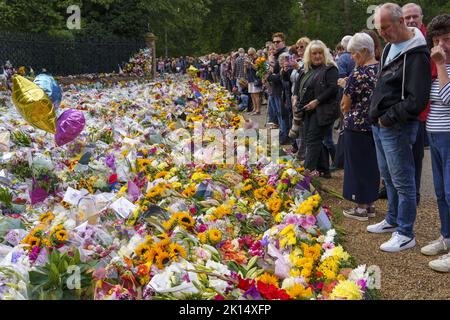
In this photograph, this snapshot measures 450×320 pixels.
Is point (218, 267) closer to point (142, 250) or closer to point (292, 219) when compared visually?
point (142, 250)

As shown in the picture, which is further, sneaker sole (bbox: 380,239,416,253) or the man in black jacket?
the man in black jacket

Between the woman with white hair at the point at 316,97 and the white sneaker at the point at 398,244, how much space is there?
6.42ft

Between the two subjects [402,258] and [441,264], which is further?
[402,258]

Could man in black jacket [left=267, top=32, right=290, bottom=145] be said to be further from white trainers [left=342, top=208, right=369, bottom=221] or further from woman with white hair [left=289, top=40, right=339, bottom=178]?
white trainers [left=342, top=208, right=369, bottom=221]

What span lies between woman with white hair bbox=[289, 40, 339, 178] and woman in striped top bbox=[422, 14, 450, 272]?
1898 mm

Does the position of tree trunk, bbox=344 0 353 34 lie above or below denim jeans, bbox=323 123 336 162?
above

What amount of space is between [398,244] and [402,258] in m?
0.14

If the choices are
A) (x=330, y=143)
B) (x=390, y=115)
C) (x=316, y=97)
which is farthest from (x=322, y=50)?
(x=390, y=115)

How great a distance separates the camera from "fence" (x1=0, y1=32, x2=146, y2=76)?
45.7ft

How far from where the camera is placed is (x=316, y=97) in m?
5.84

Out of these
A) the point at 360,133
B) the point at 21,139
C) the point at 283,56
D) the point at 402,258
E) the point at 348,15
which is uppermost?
the point at 348,15

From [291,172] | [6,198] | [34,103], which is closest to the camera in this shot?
[6,198]

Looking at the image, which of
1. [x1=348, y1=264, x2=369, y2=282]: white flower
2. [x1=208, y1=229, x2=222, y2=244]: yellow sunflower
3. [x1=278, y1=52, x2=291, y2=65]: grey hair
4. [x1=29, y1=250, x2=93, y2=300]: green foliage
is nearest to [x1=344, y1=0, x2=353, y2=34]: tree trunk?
[x1=278, y1=52, x2=291, y2=65]: grey hair

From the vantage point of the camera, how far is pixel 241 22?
4378cm
